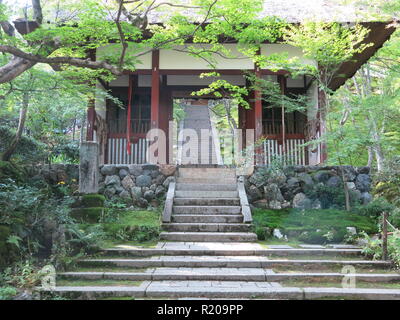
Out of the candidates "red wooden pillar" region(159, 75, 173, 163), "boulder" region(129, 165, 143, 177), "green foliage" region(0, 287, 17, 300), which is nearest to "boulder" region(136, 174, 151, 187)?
"boulder" region(129, 165, 143, 177)

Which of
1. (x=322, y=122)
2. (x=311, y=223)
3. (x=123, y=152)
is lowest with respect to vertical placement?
(x=311, y=223)

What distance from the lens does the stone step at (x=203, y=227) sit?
7270 mm

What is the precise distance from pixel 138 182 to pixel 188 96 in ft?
16.9

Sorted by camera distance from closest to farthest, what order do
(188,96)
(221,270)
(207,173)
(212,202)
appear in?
(221,270), (212,202), (207,173), (188,96)

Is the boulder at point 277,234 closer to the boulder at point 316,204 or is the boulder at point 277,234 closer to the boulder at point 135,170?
the boulder at point 316,204

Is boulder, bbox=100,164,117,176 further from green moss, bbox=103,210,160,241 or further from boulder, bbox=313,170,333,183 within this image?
boulder, bbox=313,170,333,183

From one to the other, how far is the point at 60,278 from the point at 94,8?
4.23m

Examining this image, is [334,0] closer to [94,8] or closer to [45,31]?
[94,8]

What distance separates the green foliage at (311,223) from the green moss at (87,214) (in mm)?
3251

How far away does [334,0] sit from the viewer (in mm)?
11008

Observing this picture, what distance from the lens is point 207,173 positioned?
9.83m

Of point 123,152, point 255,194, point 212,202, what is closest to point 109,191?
point 212,202

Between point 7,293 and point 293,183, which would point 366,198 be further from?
point 7,293

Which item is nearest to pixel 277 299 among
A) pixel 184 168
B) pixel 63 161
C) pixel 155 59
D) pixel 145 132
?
pixel 184 168
